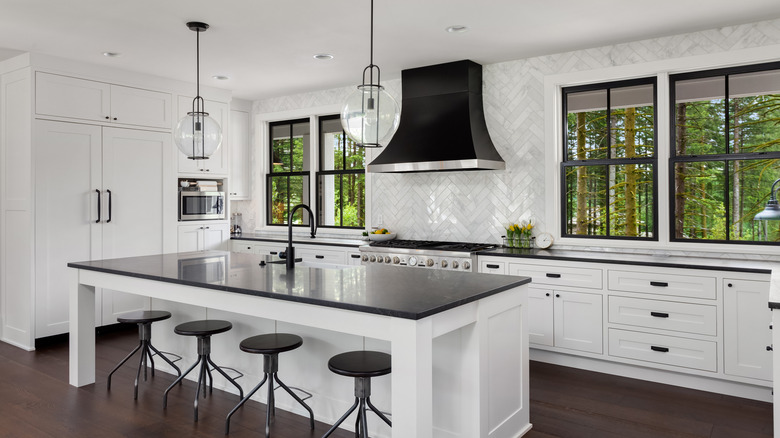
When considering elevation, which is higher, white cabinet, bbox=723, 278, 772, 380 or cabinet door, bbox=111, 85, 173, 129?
cabinet door, bbox=111, 85, 173, 129

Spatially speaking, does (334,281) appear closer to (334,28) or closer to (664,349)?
(334,28)

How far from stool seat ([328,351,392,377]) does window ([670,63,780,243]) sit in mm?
2986

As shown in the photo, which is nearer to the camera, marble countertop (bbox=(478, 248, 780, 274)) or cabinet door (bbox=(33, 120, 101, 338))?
marble countertop (bbox=(478, 248, 780, 274))

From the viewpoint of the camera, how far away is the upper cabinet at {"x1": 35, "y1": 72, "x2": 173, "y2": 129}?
4906 millimetres

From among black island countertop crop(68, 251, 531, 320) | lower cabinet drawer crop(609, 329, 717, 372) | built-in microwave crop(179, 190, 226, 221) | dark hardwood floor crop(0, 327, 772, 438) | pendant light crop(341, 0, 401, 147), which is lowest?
dark hardwood floor crop(0, 327, 772, 438)

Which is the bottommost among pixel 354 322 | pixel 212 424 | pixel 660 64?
pixel 212 424

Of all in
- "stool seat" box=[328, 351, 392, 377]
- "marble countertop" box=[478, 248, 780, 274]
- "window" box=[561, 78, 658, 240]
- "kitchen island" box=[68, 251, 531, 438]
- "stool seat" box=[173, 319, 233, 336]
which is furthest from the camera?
"window" box=[561, 78, 658, 240]

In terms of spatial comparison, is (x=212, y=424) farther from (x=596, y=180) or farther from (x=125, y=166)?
(x=596, y=180)

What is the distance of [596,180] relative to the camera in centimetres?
496

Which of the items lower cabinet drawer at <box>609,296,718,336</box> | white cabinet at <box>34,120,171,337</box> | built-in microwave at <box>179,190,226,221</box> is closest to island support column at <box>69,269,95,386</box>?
white cabinet at <box>34,120,171,337</box>

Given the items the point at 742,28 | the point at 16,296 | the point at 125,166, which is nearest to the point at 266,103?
the point at 125,166

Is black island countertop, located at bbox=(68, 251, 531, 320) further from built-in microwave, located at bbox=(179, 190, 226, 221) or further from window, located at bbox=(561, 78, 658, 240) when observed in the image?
built-in microwave, located at bbox=(179, 190, 226, 221)

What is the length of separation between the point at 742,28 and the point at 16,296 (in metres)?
6.62

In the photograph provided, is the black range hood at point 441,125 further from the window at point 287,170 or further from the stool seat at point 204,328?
the stool seat at point 204,328
